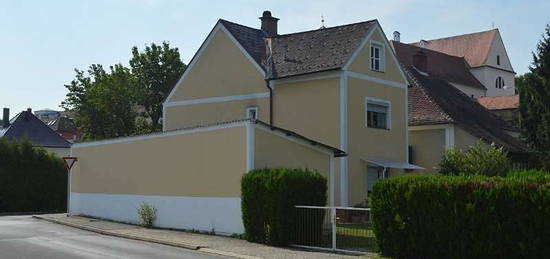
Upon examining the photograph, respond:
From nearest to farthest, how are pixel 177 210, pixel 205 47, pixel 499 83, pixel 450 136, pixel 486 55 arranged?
pixel 177 210
pixel 205 47
pixel 450 136
pixel 486 55
pixel 499 83

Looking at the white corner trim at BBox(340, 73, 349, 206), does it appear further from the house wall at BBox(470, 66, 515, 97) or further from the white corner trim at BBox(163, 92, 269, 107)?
the house wall at BBox(470, 66, 515, 97)

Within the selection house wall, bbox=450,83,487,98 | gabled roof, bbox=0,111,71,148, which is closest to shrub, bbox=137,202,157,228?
gabled roof, bbox=0,111,71,148

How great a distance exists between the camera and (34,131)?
191 ft

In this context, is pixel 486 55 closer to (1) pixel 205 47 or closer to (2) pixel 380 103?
(2) pixel 380 103

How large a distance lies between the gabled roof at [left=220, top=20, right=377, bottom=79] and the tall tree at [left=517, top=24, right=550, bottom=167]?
1058 centimetres

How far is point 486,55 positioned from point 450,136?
129 ft

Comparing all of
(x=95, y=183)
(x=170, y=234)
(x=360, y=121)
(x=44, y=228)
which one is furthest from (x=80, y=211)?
(x=360, y=121)

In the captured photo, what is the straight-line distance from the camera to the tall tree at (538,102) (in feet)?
108

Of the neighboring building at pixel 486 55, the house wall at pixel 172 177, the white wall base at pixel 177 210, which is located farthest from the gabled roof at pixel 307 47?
the neighboring building at pixel 486 55

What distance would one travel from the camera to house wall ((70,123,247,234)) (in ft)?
66.1

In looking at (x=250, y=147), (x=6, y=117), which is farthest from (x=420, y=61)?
(x=6, y=117)

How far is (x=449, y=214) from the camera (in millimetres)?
13914

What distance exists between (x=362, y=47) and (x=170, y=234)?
11537mm

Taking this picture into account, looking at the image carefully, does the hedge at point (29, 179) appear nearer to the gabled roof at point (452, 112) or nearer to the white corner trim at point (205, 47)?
the white corner trim at point (205, 47)
